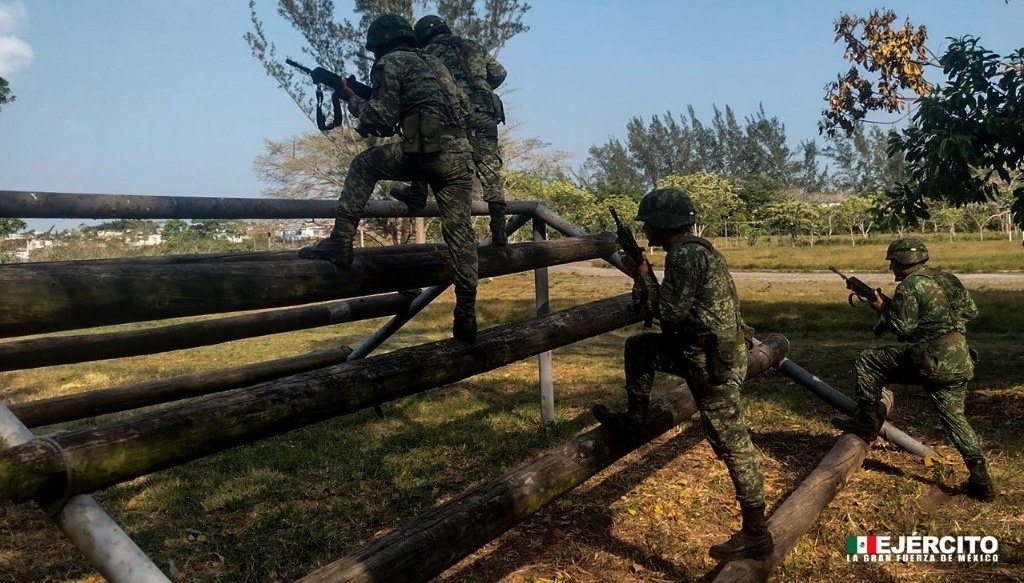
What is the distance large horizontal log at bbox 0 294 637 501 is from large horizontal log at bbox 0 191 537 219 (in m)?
1.12

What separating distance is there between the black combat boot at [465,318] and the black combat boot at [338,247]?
666mm

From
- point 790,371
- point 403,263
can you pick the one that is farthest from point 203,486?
point 790,371

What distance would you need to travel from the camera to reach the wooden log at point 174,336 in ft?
15.0

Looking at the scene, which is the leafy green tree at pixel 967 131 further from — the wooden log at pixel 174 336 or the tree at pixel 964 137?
the wooden log at pixel 174 336

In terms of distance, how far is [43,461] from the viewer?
195 centimetres

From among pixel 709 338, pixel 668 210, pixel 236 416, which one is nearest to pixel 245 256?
pixel 236 416

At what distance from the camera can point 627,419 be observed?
4.19 meters

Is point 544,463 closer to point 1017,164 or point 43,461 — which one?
point 43,461

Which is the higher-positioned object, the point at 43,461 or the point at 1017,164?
the point at 1017,164

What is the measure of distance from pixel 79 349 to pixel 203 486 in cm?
169

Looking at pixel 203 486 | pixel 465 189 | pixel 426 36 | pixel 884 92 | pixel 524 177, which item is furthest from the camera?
Result: pixel 524 177

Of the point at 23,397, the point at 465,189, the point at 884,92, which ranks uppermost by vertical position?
the point at 884,92

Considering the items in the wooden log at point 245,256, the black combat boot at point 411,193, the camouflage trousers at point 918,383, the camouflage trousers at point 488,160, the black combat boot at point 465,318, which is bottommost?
the camouflage trousers at point 918,383

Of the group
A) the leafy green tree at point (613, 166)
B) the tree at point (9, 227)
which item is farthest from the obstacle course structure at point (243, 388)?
the leafy green tree at point (613, 166)
